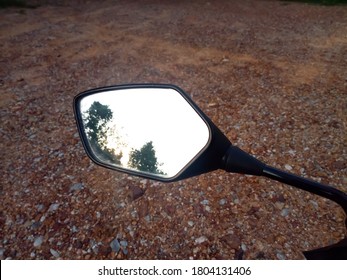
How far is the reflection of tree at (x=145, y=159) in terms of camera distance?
1679 mm

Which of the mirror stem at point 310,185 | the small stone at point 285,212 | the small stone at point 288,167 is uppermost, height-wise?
the mirror stem at point 310,185

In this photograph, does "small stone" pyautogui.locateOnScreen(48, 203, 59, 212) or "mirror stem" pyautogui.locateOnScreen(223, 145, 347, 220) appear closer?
"mirror stem" pyautogui.locateOnScreen(223, 145, 347, 220)

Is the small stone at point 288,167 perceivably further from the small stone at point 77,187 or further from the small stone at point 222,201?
the small stone at point 77,187

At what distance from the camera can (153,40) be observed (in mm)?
8383

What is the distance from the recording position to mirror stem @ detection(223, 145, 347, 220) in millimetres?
1115

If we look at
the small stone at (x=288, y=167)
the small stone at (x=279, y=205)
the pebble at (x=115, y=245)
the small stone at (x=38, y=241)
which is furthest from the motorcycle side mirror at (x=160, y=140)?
the small stone at (x=288, y=167)

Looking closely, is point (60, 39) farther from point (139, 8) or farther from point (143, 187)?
point (143, 187)

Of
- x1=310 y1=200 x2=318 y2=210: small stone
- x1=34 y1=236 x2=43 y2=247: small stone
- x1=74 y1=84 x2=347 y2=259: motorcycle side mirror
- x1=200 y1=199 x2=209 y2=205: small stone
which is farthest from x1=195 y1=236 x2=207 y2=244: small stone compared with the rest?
x1=34 y1=236 x2=43 y2=247: small stone

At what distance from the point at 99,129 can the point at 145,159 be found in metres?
0.60

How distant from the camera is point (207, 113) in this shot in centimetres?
503

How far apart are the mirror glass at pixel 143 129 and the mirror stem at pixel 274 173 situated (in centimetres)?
18

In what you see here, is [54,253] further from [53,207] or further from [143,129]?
[143,129]

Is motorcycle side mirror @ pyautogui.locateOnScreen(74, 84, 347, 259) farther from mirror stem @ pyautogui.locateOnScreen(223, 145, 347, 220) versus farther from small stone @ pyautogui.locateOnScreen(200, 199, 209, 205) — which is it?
small stone @ pyautogui.locateOnScreen(200, 199, 209, 205)

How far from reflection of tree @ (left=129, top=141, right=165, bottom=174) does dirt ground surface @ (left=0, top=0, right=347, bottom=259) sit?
1636 millimetres
